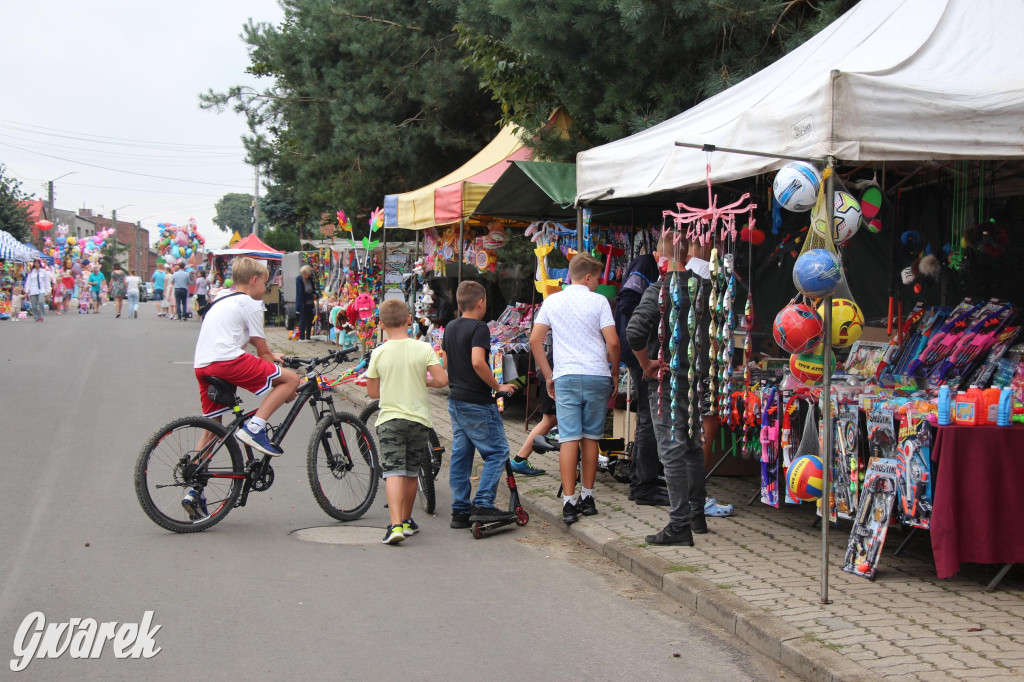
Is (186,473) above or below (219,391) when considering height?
below

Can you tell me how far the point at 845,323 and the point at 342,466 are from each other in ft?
12.3

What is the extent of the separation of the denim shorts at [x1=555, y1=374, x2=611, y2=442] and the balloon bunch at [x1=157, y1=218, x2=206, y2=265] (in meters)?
37.6

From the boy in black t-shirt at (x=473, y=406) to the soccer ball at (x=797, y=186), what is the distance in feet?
7.96

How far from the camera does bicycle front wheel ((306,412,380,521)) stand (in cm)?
686

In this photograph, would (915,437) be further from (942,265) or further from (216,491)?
(216,491)

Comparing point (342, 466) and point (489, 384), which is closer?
point (489, 384)

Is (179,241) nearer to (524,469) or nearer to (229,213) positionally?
(524,469)

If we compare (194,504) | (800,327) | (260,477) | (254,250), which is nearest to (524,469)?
(260,477)

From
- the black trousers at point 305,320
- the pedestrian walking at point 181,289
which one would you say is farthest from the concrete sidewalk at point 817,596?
the pedestrian walking at point 181,289

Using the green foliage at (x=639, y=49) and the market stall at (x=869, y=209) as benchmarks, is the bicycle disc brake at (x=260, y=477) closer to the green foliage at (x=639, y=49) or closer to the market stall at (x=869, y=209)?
the market stall at (x=869, y=209)

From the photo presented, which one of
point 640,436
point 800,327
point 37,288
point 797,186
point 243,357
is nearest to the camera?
point 797,186

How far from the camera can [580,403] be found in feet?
22.7

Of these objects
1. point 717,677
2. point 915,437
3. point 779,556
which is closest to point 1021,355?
point 915,437

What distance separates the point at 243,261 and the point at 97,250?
172ft
